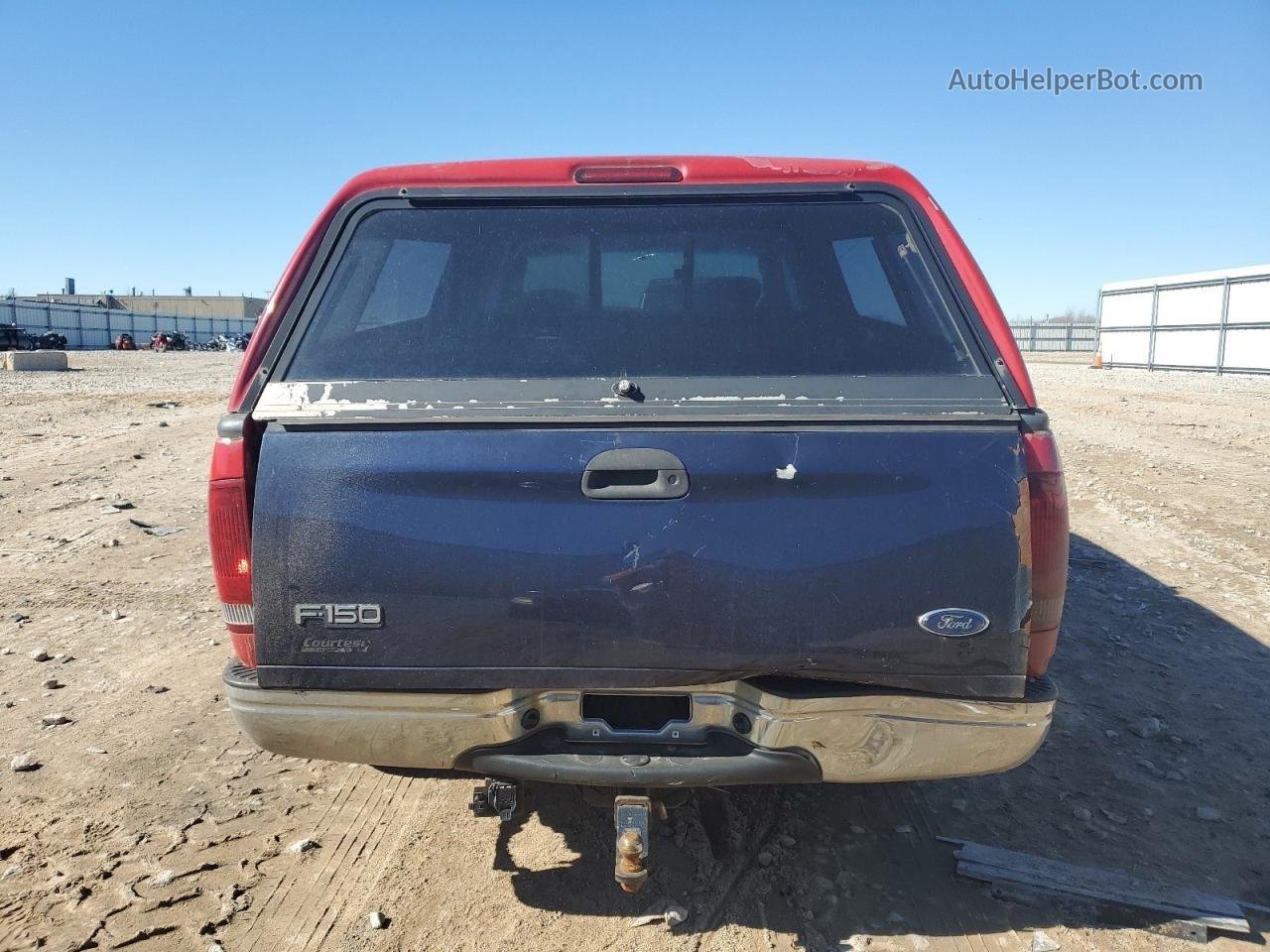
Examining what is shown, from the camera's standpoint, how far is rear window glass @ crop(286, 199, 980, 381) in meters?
2.48

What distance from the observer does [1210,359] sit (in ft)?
87.9

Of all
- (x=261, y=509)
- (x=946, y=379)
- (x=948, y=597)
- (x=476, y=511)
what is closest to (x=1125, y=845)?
(x=948, y=597)

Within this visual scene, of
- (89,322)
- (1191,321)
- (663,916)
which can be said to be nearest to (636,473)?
(663,916)

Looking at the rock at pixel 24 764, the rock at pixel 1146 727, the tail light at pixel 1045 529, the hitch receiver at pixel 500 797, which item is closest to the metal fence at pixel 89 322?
the rock at pixel 24 764

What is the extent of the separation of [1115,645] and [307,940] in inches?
170

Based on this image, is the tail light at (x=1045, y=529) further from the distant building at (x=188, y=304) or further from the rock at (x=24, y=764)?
the distant building at (x=188, y=304)

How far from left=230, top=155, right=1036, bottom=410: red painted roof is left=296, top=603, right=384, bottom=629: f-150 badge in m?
0.80

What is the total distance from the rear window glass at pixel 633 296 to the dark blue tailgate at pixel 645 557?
28 centimetres

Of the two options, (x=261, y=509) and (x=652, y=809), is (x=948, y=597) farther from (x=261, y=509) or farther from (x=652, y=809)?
(x=261, y=509)

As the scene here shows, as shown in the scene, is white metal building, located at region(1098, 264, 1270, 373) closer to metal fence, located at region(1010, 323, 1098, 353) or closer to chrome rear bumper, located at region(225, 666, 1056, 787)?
metal fence, located at region(1010, 323, 1098, 353)

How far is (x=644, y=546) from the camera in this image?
2.21m

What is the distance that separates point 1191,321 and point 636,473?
30978 millimetres

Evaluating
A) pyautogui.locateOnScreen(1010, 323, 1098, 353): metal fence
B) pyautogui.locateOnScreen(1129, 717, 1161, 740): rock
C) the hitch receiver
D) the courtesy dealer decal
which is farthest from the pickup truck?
pyautogui.locateOnScreen(1010, 323, 1098, 353): metal fence

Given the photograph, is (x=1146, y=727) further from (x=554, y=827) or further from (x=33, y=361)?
(x=33, y=361)
